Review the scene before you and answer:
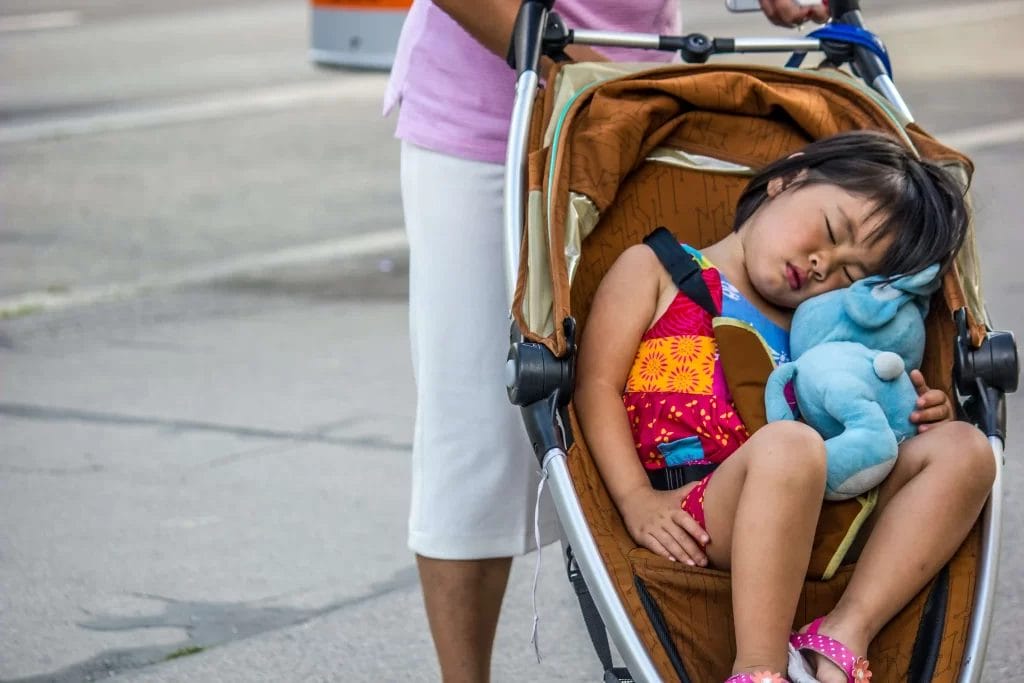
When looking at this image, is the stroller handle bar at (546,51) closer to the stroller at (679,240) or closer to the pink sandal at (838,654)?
the stroller at (679,240)

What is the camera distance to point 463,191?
312 centimetres

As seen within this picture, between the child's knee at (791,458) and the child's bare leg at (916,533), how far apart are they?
169mm

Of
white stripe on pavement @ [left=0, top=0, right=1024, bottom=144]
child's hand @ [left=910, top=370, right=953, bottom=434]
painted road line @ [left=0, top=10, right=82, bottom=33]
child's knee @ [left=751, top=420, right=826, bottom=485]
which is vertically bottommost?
painted road line @ [left=0, top=10, right=82, bottom=33]

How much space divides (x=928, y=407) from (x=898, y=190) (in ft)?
1.27

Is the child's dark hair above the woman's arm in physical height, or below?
below

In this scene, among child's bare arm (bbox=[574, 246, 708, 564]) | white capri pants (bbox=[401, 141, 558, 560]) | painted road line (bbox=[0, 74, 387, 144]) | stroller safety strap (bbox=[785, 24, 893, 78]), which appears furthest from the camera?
painted road line (bbox=[0, 74, 387, 144])

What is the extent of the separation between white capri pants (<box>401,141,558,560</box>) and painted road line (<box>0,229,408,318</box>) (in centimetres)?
426

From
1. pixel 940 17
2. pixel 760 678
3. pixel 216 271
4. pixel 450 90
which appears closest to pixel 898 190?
pixel 450 90

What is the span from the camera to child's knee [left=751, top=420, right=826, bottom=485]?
2.63 meters

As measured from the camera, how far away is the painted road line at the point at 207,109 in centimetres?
1124

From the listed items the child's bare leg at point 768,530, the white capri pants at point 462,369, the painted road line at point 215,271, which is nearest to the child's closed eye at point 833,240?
the child's bare leg at point 768,530

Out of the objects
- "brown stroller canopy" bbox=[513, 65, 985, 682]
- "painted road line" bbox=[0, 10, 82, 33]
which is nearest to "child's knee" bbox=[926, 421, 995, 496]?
"brown stroller canopy" bbox=[513, 65, 985, 682]

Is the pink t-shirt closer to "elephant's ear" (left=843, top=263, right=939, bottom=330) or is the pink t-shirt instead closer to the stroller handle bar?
the stroller handle bar

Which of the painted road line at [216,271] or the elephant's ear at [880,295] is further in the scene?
the painted road line at [216,271]
